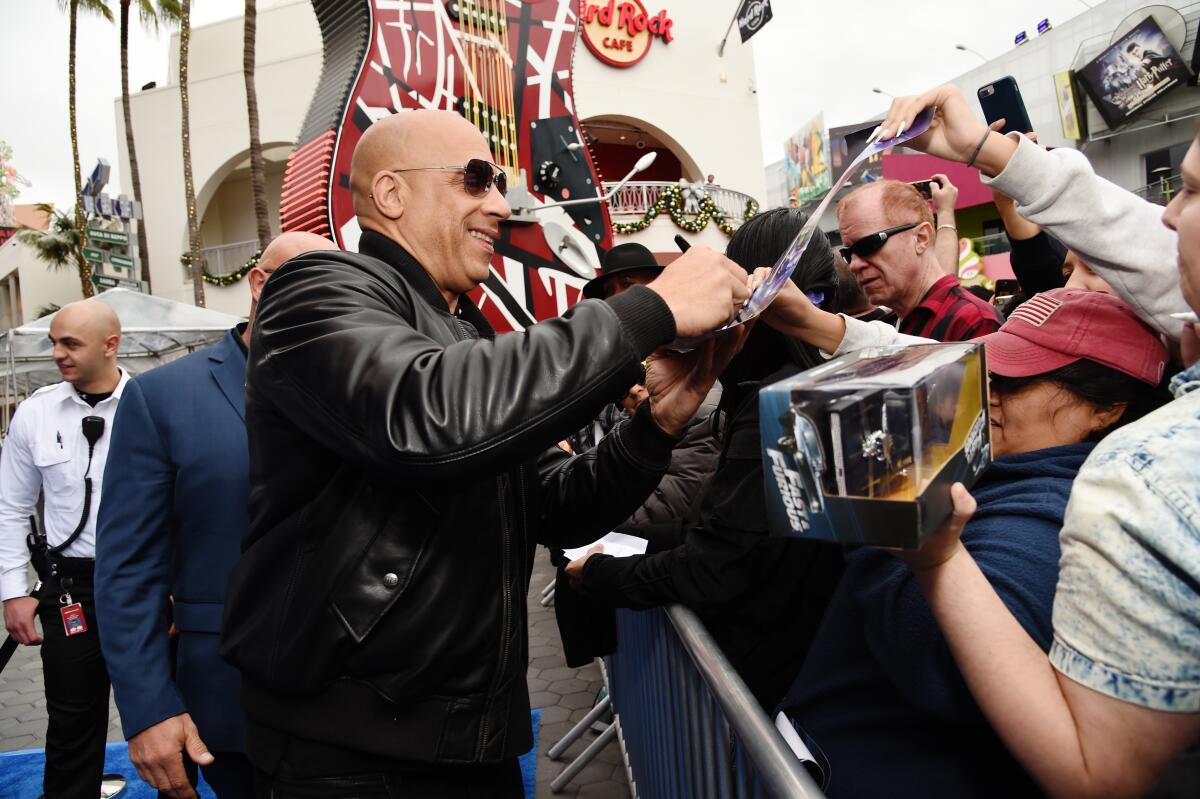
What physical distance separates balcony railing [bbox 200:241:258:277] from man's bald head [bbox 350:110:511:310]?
2166cm

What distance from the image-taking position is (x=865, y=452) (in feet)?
2.47

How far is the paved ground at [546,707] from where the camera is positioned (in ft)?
12.0

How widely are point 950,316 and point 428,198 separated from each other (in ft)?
7.14

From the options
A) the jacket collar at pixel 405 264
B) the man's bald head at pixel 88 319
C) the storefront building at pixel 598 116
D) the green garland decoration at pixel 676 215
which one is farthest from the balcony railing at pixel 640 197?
the jacket collar at pixel 405 264

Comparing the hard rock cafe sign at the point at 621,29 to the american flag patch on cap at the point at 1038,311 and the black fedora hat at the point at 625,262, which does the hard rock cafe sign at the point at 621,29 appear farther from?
the american flag patch on cap at the point at 1038,311

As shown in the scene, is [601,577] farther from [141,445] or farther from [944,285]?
[944,285]

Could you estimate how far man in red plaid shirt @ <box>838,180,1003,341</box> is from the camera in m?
3.07

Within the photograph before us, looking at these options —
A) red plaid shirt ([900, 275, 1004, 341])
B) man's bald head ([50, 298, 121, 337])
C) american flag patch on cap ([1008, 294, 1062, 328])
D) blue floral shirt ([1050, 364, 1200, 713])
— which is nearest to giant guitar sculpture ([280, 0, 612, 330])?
man's bald head ([50, 298, 121, 337])

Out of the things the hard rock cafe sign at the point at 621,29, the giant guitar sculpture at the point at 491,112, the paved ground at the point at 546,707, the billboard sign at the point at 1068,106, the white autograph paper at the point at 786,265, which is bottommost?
the paved ground at the point at 546,707

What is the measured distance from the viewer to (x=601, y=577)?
2.14 metres

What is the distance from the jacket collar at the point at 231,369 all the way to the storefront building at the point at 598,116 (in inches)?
676

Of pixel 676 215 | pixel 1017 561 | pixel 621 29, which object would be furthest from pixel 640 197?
pixel 1017 561

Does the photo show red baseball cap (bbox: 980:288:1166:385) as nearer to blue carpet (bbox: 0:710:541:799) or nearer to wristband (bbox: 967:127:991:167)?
wristband (bbox: 967:127:991:167)

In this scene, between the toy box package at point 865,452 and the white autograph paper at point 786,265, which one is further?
the white autograph paper at point 786,265
